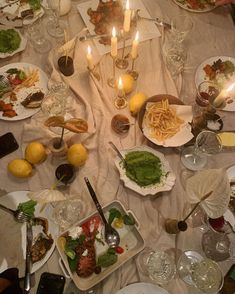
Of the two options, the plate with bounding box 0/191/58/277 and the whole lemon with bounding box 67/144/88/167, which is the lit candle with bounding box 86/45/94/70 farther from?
the plate with bounding box 0/191/58/277

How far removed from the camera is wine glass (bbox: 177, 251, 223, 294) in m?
1.18

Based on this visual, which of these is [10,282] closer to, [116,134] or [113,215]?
[113,215]

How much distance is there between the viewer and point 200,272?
3.98 feet

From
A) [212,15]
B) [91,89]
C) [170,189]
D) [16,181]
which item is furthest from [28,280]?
[212,15]

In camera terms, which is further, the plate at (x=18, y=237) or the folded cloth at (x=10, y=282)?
the plate at (x=18, y=237)

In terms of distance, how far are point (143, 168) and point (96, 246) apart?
0.34 meters

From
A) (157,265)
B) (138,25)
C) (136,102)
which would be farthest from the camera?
(138,25)

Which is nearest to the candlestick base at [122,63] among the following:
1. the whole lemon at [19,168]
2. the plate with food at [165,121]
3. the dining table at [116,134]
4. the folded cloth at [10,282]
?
the dining table at [116,134]

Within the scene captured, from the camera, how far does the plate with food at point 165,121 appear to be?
56.0 inches

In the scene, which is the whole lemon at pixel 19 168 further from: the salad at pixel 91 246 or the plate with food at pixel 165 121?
the plate with food at pixel 165 121

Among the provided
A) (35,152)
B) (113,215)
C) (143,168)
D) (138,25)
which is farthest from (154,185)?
(138,25)

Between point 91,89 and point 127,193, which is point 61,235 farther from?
point 91,89

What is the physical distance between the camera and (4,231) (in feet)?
4.15

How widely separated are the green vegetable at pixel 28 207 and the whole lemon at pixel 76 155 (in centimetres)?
22
